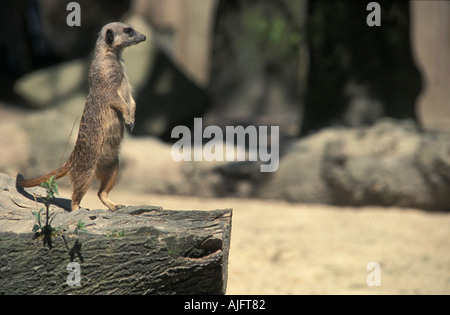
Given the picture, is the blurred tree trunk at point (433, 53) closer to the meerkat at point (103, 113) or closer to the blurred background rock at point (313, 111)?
the blurred background rock at point (313, 111)

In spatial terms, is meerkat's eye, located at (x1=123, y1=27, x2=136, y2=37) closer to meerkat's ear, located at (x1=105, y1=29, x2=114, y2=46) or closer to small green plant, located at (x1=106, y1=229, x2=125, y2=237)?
meerkat's ear, located at (x1=105, y1=29, x2=114, y2=46)

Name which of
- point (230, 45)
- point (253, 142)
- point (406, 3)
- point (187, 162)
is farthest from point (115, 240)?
point (230, 45)

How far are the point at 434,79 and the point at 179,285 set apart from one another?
606cm

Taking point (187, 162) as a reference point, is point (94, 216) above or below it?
below

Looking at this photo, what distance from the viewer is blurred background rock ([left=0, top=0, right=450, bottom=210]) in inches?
201

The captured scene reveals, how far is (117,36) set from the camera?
226 centimetres
